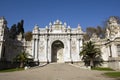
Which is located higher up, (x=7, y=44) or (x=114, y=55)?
(x=7, y=44)

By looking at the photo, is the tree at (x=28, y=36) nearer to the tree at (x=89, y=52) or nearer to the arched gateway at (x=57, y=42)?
the arched gateway at (x=57, y=42)

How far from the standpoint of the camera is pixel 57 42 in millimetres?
51875

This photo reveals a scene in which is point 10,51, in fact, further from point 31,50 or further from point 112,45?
point 112,45

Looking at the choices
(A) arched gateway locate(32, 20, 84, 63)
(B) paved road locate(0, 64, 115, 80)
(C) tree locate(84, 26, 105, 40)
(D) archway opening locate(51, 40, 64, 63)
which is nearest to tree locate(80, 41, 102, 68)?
(A) arched gateway locate(32, 20, 84, 63)

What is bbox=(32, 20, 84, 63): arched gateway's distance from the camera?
158ft

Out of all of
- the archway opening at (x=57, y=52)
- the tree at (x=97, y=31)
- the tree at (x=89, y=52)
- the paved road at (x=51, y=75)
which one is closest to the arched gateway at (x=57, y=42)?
the archway opening at (x=57, y=52)

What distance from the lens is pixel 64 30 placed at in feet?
165

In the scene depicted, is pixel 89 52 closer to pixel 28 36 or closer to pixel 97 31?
pixel 97 31

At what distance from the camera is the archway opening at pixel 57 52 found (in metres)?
50.8

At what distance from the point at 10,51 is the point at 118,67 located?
31.2 m

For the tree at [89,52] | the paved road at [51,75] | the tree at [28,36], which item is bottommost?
the paved road at [51,75]

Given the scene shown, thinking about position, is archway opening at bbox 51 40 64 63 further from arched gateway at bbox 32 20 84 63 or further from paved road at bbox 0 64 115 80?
paved road at bbox 0 64 115 80

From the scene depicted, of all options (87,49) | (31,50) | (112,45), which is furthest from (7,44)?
(112,45)

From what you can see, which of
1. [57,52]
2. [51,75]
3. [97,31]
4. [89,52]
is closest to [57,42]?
[57,52]
